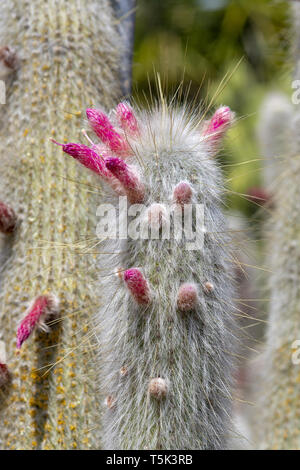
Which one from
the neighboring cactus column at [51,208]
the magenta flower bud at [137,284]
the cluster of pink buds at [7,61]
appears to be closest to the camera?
the magenta flower bud at [137,284]

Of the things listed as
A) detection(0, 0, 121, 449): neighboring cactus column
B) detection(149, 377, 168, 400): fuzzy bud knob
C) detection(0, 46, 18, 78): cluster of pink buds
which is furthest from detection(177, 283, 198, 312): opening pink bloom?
detection(0, 46, 18, 78): cluster of pink buds

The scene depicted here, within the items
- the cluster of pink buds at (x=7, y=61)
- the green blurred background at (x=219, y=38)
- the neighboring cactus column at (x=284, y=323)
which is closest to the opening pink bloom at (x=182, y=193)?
the cluster of pink buds at (x=7, y=61)

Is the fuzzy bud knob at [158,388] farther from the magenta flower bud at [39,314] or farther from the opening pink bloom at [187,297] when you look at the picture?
the magenta flower bud at [39,314]

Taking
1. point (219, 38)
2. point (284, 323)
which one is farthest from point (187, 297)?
point (219, 38)

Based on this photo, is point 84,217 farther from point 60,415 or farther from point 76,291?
point 60,415
